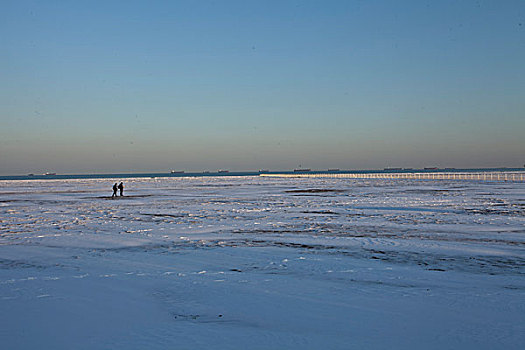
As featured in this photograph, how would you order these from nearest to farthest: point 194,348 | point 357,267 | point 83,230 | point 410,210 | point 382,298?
point 194,348, point 382,298, point 357,267, point 83,230, point 410,210

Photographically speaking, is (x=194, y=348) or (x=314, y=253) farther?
(x=314, y=253)

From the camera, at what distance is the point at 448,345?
5879mm

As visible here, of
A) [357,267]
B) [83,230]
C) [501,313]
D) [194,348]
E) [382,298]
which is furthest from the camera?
[83,230]

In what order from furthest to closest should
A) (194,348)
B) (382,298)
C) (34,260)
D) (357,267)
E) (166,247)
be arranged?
(166,247) < (34,260) < (357,267) < (382,298) < (194,348)

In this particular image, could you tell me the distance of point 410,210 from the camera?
2480 cm

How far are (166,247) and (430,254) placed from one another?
701 cm

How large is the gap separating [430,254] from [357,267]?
2.56 m

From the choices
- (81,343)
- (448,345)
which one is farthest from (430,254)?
(81,343)

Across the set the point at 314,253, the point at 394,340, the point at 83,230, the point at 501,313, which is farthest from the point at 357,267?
the point at 83,230

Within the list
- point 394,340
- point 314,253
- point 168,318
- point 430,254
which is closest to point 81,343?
point 168,318

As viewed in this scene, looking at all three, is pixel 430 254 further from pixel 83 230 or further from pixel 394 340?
pixel 83 230

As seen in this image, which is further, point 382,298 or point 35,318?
point 382,298

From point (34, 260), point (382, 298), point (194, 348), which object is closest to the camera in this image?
point (194, 348)

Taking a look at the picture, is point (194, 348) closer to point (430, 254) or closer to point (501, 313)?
point (501, 313)
